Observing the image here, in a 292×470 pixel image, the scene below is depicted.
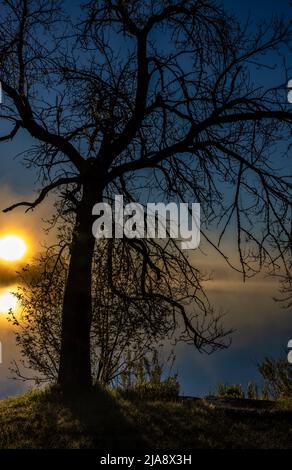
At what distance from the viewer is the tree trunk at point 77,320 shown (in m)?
11.5

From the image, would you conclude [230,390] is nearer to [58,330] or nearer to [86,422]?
[58,330]

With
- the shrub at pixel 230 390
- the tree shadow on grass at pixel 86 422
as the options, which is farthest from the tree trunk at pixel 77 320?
the shrub at pixel 230 390

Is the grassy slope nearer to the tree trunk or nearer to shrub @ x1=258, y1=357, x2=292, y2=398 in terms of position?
the tree trunk

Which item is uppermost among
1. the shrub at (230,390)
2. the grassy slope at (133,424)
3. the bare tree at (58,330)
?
the bare tree at (58,330)

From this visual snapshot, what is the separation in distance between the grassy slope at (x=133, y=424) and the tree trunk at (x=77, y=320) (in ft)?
1.42

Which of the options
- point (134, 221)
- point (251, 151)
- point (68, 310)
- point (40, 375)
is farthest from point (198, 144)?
point (40, 375)

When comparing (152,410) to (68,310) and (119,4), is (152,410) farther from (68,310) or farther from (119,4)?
(119,4)

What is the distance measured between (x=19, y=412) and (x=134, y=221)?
4.70 m

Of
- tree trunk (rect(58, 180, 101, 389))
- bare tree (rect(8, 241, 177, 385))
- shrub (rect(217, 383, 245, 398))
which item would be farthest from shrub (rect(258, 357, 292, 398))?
tree trunk (rect(58, 180, 101, 389))

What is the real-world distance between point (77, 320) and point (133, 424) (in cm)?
314

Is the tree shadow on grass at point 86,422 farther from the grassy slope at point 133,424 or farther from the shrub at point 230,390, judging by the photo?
the shrub at point 230,390

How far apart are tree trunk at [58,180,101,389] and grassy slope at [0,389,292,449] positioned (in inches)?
17.0

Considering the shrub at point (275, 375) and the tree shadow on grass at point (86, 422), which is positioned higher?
the shrub at point (275, 375)

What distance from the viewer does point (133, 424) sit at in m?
9.05
